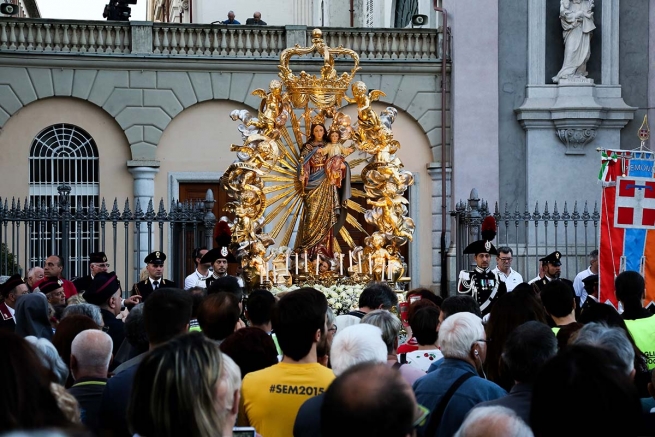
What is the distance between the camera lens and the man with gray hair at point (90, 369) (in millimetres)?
6016

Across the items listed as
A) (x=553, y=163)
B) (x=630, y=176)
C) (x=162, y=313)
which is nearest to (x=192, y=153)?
(x=553, y=163)

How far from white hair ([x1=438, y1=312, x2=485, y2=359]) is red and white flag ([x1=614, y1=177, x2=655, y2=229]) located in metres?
7.13

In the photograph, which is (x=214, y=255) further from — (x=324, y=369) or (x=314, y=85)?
(x=324, y=369)

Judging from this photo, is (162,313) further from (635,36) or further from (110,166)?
(635,36)

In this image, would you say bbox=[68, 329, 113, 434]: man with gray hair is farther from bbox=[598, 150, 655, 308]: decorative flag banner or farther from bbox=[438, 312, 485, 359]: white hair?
bbox=[598, 150, 655, 308]: decorative flag banner

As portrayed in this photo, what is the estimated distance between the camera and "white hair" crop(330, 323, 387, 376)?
5656mm

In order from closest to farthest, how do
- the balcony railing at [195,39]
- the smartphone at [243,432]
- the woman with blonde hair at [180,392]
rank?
the woman with blonde hair at [180,392] < the smartphone at [243,432] < the balcony railing at [195,39]

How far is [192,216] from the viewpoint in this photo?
1708cm

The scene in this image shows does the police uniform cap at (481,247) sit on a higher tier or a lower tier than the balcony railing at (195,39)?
lower

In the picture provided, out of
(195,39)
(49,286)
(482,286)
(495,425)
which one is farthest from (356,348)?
(195,39)

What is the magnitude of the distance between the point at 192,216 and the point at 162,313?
10911mm

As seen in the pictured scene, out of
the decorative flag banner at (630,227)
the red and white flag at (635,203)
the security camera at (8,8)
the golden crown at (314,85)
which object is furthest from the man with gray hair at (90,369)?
the security camera at (8,8)

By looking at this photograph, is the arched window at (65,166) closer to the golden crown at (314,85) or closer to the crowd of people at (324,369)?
the golden crown at (314,85)

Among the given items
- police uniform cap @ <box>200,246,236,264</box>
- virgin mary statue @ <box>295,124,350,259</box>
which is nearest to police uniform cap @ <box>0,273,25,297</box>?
police uniform cap @ <box>200,246,236,264</box>
